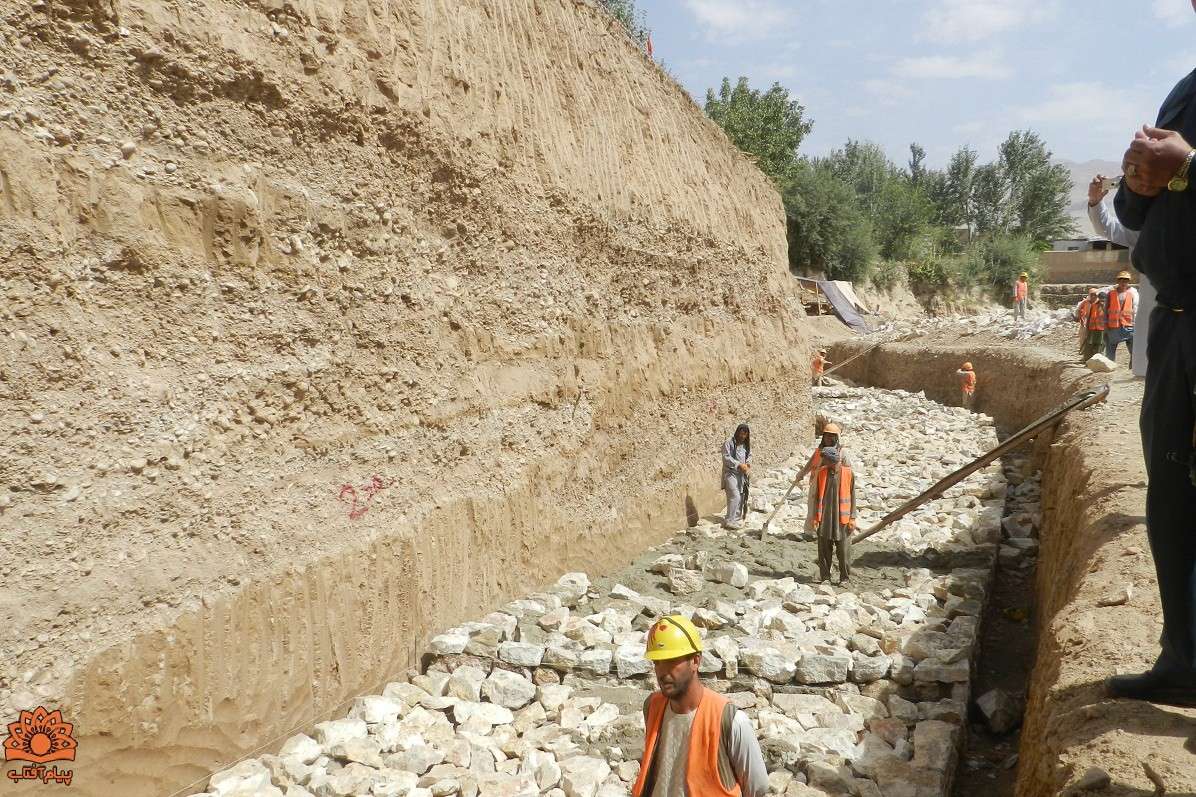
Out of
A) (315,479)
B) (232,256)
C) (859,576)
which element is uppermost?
(232,256)

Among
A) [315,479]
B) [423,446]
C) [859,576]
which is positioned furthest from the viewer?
[859,576]

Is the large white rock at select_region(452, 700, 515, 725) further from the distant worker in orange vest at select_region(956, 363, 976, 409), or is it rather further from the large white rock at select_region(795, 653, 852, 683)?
the distant worker in orange vest at select_region(956, 363, 976, 409)

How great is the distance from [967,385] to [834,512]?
11569mm

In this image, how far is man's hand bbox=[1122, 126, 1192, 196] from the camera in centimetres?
212

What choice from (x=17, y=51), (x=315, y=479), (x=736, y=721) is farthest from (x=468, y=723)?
(x=17, y=51)

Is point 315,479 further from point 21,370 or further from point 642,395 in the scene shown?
point 642,395

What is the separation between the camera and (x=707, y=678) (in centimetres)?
503

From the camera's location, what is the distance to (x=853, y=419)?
15.6m

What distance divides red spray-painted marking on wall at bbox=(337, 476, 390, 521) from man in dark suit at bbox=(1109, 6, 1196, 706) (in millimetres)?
3716

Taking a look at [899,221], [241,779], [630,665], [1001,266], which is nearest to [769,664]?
[630,665]

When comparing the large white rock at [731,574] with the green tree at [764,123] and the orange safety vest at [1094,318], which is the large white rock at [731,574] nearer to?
the orange safety vest at [1094,318]

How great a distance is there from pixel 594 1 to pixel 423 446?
17.8 feet

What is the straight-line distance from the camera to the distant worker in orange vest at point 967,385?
17.0 meters

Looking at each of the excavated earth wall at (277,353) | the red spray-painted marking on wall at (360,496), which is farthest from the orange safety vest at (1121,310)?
the red spray-painted marking on wall at (360,496)
